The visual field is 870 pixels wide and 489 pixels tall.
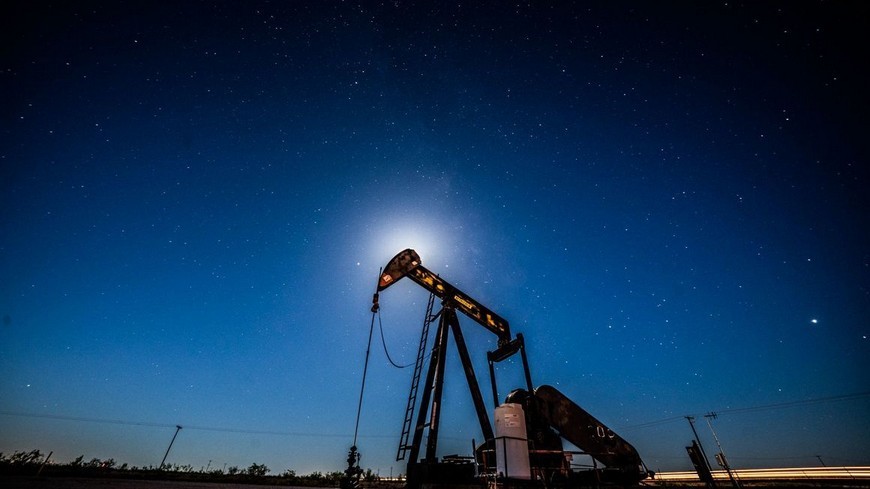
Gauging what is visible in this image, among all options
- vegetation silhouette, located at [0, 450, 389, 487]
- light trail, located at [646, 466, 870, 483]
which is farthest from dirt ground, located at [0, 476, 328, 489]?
light trail, located at [646, 466, 870, 483]

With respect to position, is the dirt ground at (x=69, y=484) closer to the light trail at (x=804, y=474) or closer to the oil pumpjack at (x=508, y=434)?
the oil pumpjack at (x=508, y=434)

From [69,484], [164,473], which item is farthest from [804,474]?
[164,473]

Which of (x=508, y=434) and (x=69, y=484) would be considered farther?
(x=69, y=484)

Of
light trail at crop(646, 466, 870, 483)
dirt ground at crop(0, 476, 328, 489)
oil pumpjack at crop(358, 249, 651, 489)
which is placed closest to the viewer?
oil pumpjack at crop(358, 249, 651, 489)

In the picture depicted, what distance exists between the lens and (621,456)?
812cm

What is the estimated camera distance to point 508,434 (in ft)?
21.1

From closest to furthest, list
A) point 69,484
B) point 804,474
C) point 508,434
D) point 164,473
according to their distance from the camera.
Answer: point 508,434 → point 69,484 → point 804,474 → point 164,473

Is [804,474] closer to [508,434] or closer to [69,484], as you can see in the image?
[508,434]

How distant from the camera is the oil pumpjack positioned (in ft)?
21.1

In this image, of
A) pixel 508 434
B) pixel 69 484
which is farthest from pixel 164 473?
pixel 508 434

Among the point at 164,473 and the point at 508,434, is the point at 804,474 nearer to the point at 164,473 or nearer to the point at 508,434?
the point at 508,434

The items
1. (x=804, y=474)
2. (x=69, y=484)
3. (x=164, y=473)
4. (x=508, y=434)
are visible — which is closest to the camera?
(x=508, y=434)

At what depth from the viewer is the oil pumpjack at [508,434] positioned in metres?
6.45

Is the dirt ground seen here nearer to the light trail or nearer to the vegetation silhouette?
the vegetation silhouette
